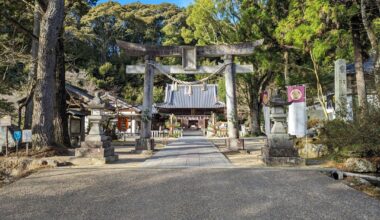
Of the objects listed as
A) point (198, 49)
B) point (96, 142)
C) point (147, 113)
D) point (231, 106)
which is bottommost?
point (96, 142)

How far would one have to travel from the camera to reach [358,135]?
778 cm

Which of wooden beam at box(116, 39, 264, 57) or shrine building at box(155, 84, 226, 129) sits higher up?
wooden beam at box(116, 39, 264, 57)

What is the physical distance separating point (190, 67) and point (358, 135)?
25.2ft

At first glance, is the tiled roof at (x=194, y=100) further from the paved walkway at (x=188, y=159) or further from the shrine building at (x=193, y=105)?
the paved walkway at (x=188, y=159)

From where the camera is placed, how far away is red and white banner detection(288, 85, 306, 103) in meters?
13.1

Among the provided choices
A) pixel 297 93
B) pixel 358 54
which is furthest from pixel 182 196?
pixel 358 54

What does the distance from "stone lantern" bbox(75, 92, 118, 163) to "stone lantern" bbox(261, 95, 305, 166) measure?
471 cm

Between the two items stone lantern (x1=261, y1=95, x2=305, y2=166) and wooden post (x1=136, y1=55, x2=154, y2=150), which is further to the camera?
wooden post (x1=136, y1=55, x2=154, y2=150)

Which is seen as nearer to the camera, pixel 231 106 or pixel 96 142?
pixel 96 142

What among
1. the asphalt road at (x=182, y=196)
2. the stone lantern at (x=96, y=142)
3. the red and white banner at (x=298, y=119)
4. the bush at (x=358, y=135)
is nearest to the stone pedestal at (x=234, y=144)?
the red and white banner at (x=298, y=119)

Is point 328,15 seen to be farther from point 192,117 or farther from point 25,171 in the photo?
point 192,117

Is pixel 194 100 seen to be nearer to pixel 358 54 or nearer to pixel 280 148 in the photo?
pixel 358 54

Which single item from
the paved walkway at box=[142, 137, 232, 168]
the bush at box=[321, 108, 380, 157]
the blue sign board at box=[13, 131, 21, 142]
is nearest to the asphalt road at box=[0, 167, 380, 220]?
the paved walkway at box=[142, 137, 232, 168]

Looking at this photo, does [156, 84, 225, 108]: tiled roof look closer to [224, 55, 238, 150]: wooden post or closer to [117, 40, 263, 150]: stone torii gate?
[117, 40, 263, 150]: stone torii gate
